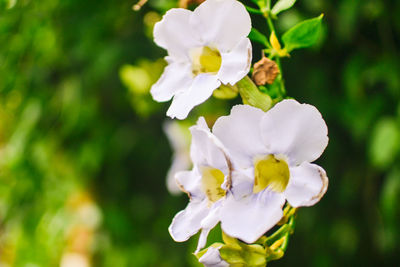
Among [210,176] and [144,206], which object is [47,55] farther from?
[210,176]

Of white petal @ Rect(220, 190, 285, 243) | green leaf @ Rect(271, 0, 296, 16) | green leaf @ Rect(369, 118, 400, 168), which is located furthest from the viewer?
green leaf @ Rect(369, 118, 400, 168)

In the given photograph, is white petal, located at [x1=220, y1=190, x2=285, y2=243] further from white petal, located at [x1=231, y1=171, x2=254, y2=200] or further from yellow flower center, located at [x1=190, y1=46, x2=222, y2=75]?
yellow flower center, located at [x1=190, y1=46, x2=222, y2=75]

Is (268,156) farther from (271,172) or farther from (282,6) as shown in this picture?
(282,6)

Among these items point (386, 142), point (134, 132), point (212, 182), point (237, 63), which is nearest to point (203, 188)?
point (212, 182)

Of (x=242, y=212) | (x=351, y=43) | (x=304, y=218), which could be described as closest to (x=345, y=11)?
(x=351, y=43)

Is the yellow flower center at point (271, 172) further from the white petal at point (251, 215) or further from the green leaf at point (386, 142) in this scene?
the green leaf at point (386, 142)

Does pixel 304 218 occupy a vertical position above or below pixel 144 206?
above

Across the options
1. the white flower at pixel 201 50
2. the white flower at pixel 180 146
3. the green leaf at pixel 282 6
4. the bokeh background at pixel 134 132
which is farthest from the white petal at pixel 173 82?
the white flower at pixel 180 146

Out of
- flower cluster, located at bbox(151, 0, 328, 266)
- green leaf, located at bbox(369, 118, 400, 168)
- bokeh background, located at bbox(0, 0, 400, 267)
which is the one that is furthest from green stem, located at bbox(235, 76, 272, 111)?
green leaf, located at bbox(369, 118, 400, 168)
